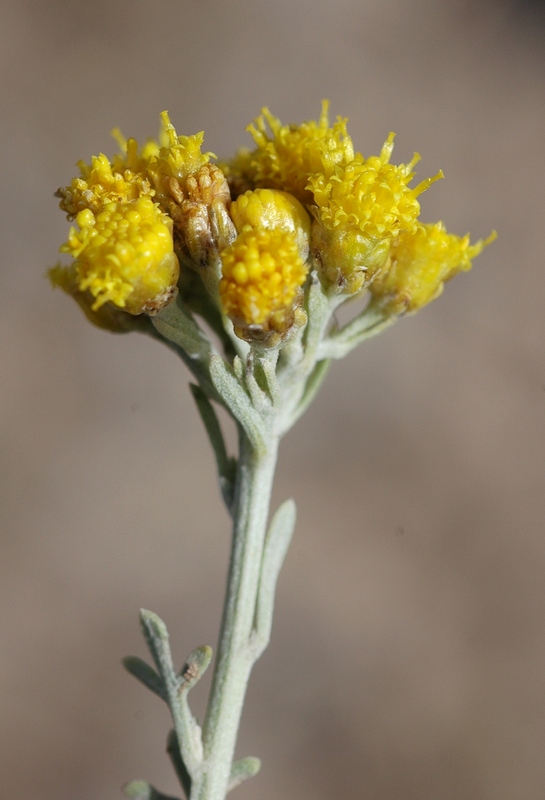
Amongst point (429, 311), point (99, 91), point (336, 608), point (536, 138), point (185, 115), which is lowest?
point (336, 608)

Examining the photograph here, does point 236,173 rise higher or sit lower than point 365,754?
higher

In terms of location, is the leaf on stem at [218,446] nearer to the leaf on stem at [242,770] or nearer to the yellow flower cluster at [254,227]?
the yellow flower cluster at [254,227]

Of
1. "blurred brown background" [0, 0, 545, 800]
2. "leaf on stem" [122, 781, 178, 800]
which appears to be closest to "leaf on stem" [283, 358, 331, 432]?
Result: "leaf on stem" [122, 781, 178, 800]

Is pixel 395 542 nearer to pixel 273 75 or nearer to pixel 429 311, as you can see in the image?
pixel 429 311

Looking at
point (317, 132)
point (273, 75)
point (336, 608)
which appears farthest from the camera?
point (273, 75)

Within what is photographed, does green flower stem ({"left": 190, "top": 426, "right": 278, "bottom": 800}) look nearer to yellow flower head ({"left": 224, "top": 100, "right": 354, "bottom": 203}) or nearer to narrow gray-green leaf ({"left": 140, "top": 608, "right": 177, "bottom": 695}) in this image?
narrow gray-green leaf ({"left": 140, "top": 608, "right": 177, "bottom": 695})

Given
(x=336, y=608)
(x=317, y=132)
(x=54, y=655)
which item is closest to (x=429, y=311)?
(x=336, y=608)

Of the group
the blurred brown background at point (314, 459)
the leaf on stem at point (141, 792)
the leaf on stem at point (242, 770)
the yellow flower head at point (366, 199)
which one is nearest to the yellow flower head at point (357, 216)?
the yellow flower head at point (366, 199)

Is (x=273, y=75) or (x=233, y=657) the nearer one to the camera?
(x=233, y=657)

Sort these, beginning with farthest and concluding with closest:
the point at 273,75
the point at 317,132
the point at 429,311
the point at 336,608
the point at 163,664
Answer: the point at 273,75 < the point at 429,311 < the point at 336,608 < the point at 317,132 < the point at 163,664
